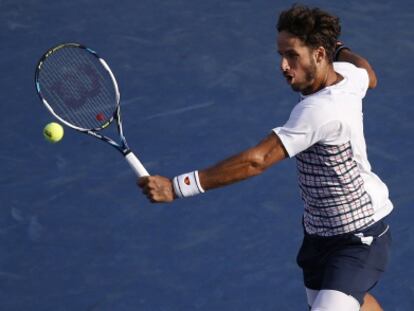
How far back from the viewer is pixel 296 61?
5812 millimetres

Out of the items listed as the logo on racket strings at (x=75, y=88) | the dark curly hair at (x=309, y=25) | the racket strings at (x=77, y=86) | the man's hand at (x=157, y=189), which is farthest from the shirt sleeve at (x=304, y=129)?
the logo on racket strings at (x=75, y=88)

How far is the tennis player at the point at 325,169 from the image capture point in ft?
18.6

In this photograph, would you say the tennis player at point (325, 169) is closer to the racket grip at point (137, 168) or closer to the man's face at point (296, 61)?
the man's face at point (296, 61)

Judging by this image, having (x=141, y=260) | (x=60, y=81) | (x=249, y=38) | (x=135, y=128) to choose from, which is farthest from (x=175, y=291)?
(x=249, y=38)

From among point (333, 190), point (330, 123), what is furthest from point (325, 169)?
point (330, 123)

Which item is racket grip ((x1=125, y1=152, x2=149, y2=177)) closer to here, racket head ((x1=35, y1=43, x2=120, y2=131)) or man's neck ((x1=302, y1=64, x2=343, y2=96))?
racket head ((x1=35, y1=43, x2=120, y2=131))

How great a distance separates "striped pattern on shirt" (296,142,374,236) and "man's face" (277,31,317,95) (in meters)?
0.39

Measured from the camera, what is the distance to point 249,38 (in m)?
A: 10.9

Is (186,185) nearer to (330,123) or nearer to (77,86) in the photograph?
(330,123)

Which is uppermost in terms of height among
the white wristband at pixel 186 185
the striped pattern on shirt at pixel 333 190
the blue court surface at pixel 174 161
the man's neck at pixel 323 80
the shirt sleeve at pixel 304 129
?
the man's neck at pixel 323 80

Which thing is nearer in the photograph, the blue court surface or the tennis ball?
the tennis ball

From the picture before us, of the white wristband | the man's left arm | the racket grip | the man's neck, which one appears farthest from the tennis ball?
the man's neck

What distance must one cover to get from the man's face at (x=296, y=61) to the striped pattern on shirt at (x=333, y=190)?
15.4 inches

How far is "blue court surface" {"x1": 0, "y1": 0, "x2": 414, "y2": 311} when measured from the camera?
761 centimetres
